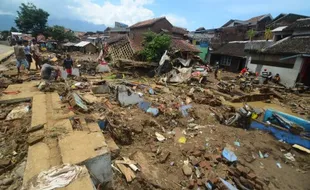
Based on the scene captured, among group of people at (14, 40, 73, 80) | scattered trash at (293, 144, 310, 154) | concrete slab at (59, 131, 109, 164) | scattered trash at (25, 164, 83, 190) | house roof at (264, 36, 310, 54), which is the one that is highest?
house roof at (264, 36, 310, 54)

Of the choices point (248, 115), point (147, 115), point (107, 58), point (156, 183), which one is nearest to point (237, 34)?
point (107, 58)

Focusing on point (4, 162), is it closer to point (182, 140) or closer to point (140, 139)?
point (140, 139)

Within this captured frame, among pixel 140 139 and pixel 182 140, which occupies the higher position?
pixel 140 139

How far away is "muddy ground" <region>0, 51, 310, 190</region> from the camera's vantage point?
3.42 meters

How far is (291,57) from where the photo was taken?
12547mm

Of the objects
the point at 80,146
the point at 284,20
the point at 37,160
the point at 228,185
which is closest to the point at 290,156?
the point at 228,185

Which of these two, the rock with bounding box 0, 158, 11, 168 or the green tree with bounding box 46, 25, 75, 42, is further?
the green tree with bounding box 46, 25, 75, 42

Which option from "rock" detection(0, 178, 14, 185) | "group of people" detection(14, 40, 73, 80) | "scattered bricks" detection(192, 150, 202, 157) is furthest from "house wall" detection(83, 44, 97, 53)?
"rock" detection(0, 178, 14, 185)

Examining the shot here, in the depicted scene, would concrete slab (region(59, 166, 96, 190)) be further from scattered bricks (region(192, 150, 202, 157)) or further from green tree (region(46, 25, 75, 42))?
green tree (region(46, 25, 75, 42))

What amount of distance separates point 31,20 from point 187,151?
42993 millimetres

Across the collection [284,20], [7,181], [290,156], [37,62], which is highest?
[284,20]

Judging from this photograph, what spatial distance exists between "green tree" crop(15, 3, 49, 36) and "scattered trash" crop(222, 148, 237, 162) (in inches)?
1699

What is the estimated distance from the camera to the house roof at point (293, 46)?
508 inches

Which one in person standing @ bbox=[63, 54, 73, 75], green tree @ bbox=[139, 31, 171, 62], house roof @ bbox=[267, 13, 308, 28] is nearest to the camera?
person standing @ bbox=[63, 54, 73, 75]
